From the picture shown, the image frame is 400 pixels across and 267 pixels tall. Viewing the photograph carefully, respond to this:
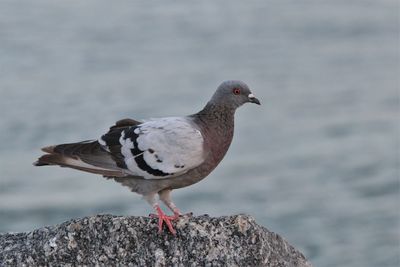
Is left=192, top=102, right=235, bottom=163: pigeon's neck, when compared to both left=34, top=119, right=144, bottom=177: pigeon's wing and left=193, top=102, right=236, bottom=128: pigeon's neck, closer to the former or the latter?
left=193, top=102, right=236, bottom=128: pigeon's neck

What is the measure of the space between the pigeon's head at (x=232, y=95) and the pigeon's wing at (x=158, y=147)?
39cm

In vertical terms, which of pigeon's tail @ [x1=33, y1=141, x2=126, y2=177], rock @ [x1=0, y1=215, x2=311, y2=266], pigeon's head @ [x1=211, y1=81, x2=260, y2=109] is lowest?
rock @ [x1=0, y1=215, x2=311, y2=266]

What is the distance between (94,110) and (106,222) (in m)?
14.0

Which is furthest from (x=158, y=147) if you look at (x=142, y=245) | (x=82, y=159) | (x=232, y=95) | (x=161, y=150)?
(x=142, y=245)

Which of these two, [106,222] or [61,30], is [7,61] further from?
[106,222]

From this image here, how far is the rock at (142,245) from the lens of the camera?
26.5 ft

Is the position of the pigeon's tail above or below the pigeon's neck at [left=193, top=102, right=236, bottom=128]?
below

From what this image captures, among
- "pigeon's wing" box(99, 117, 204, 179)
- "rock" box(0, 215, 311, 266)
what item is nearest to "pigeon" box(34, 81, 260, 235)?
"pigeon's wing" box(99, 117, 204, 179)

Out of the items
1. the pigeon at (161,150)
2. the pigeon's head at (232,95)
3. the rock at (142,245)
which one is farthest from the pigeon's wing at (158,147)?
the rock at (142,245)

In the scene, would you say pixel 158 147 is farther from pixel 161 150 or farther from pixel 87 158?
pixel 87 158

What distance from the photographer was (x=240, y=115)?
75.2 ft

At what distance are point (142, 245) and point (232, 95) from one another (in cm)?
241

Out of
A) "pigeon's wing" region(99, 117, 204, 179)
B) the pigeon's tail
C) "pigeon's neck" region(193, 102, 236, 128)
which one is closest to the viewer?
"pigeon's wing" region(99, 117, 204, 179)

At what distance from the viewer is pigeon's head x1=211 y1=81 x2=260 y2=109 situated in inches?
396
